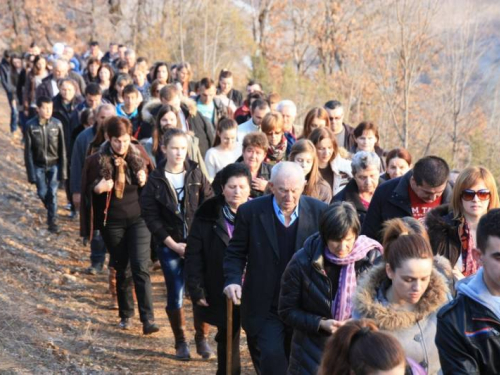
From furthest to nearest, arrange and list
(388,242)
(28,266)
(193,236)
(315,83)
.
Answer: (315,83)
(28,266)
(193,236)
(388,242)

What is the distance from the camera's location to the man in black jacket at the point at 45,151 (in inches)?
505

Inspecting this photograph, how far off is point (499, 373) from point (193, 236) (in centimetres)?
395

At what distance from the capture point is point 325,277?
17.2 ft

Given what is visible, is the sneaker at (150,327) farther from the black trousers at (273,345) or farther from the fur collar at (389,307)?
the fur collar at (389,307)

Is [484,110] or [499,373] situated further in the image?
[484,110]

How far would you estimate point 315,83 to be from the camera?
83.4ft

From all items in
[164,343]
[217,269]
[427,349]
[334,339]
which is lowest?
[164,343]

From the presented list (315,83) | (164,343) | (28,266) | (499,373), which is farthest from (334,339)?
(315,83)

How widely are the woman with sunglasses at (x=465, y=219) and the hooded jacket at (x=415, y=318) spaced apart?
1242 millimetres

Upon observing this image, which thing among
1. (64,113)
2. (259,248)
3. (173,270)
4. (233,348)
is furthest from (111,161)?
(64,113)

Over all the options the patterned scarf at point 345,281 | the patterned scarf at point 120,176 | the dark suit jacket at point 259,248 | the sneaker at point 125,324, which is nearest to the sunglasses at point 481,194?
the patterned scarf at point 345,281

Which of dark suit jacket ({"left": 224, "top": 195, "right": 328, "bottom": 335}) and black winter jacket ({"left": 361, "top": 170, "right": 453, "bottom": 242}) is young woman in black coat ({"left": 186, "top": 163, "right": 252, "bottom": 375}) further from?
black winter jacket ({"left": 361, "top": 170, "right": 453, "bottom": 242})

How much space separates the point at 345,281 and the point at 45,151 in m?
8.44

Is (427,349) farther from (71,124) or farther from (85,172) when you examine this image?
(71,124)
